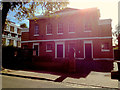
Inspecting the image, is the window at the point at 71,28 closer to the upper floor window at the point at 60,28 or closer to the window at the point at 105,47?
the upper floor window at the point at 60,28

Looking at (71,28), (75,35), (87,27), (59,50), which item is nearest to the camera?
(87,27)

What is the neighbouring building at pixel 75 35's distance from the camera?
54.4ft

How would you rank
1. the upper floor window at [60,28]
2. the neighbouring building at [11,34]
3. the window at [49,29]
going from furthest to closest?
the neighbouring building at [11,34]
the window at [49,29]
the upper floor window at [60,28]

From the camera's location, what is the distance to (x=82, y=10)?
1773cm

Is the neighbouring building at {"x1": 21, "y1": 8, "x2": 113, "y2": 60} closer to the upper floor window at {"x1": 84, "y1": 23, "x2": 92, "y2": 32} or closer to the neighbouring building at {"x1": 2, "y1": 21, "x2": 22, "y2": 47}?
the upper floor window at {"x1": 84, "y1": 23, "x2": 92, "y2": 32}

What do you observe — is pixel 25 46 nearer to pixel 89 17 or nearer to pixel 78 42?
pixel 78 42

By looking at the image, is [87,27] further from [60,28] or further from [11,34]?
[11,34]

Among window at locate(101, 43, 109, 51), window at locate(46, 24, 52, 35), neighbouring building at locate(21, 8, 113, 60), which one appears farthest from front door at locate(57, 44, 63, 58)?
window at locate(101, 43, 109, 51)

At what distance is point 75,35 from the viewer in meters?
18.0

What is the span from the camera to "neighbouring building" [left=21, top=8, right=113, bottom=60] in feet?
54.4

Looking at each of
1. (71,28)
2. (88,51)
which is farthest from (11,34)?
(88,51)

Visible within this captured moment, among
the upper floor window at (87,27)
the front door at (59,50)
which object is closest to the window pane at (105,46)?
the upper floor window at (87,27)

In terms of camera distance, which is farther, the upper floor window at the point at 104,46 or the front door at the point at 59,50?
the front door at the point at 59,50

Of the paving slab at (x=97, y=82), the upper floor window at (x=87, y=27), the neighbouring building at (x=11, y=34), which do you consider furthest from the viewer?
the neighbouring building at (x=11, y=34)
